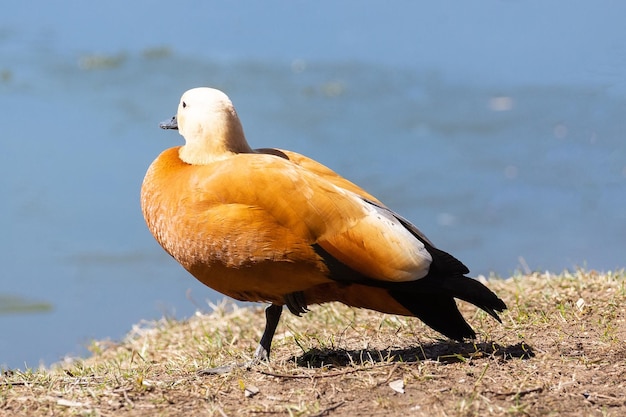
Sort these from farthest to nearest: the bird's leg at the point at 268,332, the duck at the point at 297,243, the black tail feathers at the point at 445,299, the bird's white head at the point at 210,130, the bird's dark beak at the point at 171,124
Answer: the bird's dark beak at the point at 171,124 → the bird's leg at the point at 268,332 → the bird's white head at the point at 210,130 → the black tail feathers at the point at 445,299 → the duck at the point at 297,243

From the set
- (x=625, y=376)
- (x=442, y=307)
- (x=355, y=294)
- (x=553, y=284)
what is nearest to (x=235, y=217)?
(x=355, y=294)

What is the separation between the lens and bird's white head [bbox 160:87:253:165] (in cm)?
488

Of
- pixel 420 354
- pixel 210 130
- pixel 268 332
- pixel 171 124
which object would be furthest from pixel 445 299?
pixel 171 124

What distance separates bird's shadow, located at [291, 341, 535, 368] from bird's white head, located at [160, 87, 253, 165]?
108 cm

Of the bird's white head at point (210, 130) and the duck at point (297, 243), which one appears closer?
the duck at point (297, 243)

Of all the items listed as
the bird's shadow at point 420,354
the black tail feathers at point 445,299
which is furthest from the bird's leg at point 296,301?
the black tail feathers at point 445,299

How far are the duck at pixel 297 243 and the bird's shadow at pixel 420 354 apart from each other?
0.41 feet

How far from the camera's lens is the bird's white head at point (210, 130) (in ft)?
16.0

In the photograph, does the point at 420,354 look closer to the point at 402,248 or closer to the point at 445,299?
the point at 445,299

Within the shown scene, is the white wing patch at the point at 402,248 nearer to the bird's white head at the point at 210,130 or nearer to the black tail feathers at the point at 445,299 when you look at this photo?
the black tail feathers at the point at 445,299

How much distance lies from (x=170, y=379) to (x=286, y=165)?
112 cm

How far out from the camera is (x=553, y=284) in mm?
6289

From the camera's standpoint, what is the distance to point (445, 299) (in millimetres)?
4750

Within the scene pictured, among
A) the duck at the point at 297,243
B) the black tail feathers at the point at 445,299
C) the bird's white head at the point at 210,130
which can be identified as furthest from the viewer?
the bird's white head at the point at 210,130
